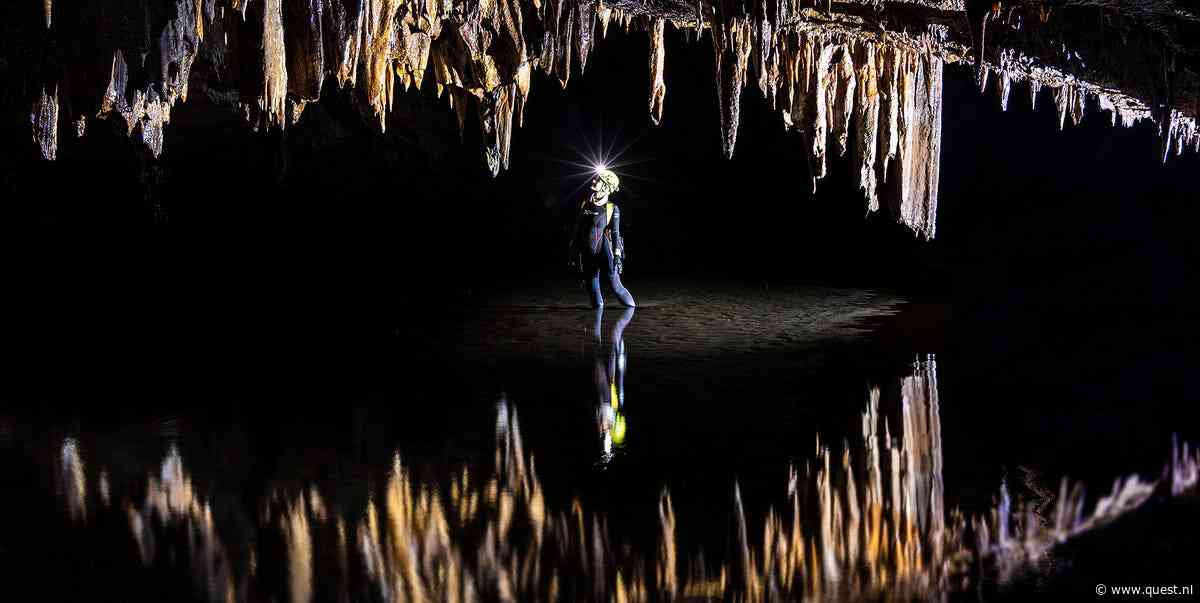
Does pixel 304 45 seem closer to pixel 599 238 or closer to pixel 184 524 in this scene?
pixel 184 524

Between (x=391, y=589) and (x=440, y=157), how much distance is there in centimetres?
1483

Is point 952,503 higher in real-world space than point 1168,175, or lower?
lower

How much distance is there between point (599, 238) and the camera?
10.2m

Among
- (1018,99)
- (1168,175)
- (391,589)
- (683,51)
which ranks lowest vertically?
(391,589)

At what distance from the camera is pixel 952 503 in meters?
4.29

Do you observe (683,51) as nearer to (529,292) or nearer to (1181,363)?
(529,292)

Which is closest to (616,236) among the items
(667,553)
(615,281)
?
(615,281)

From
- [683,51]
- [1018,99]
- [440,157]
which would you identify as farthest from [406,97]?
[1018,99]

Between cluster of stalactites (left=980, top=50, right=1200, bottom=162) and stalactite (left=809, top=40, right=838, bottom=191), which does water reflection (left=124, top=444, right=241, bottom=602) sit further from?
cluster of stalactites (left=980, top=50, right=1200, bottom=162)

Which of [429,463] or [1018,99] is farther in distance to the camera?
[1018,99]

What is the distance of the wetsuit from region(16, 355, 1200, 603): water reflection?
5.26m

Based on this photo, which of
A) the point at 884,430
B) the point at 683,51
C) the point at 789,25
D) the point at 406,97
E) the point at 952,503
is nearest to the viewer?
the point at 952,503

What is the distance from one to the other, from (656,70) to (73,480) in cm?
→ 395

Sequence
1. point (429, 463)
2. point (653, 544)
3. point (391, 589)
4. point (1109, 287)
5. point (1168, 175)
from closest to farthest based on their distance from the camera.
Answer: point (391, 589), point (653, 544), point (429, 463), point (1109, 287), point (1168, 175)
